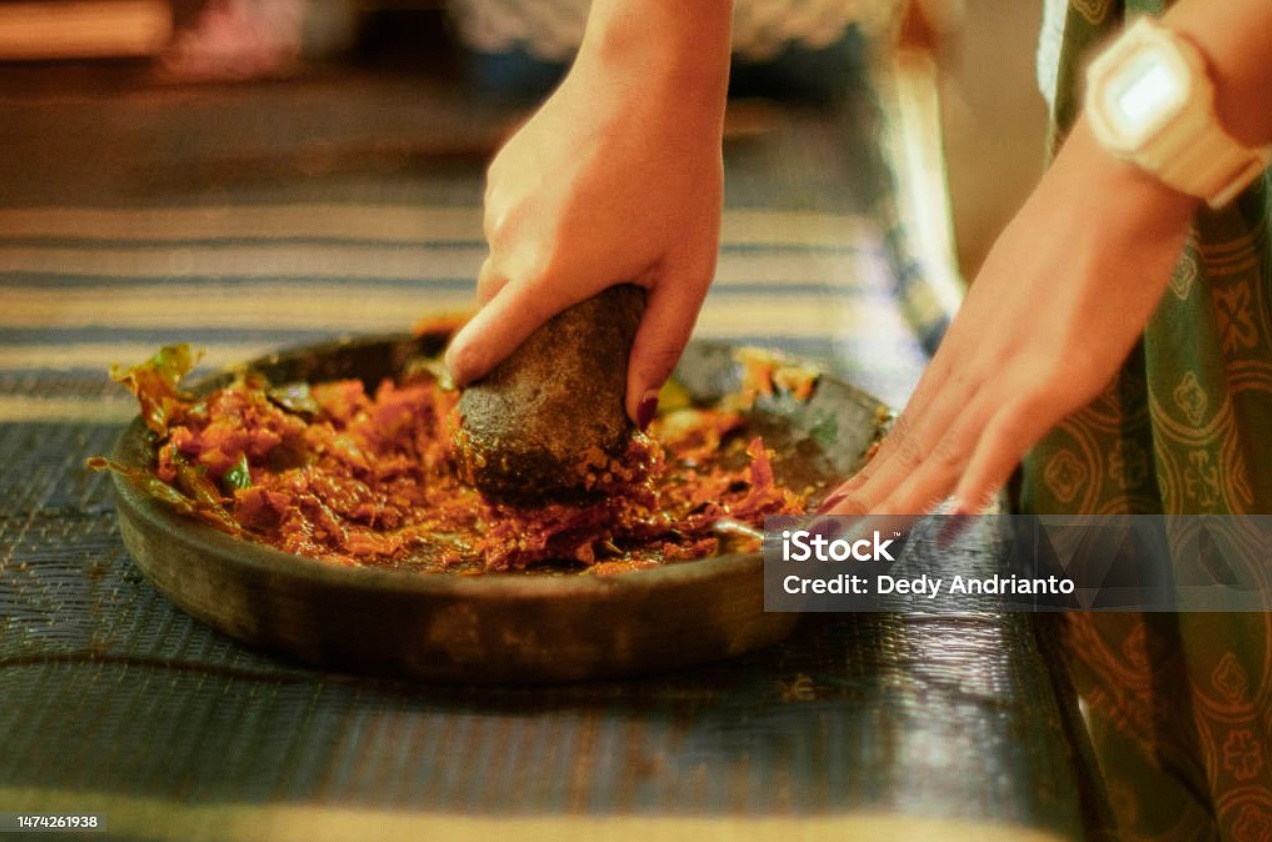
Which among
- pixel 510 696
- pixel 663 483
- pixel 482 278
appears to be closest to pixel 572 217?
pixel 482 278

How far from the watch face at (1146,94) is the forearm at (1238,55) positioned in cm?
2

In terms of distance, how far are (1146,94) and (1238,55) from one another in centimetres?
6

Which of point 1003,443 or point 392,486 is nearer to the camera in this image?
point 1003,443

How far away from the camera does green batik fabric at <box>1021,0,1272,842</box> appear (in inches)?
44.0

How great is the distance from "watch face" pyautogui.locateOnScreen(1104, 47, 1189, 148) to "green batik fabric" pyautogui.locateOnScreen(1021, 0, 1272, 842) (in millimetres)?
→ 336

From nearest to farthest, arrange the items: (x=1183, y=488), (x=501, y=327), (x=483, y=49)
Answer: (x=501, y=327)
(x=1183, y=488)
(x=483, y=49)

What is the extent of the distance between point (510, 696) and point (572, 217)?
14.9 inches

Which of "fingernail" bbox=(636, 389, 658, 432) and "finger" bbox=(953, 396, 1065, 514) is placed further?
"fingernail" bbox=(636, 389, 658, 432)

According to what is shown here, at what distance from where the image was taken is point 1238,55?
2.62ft

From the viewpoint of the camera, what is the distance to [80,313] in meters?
1.72

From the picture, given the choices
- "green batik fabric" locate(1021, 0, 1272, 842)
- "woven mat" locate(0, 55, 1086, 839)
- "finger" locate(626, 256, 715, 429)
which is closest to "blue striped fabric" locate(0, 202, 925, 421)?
"woven mat" locate(0, 55, 1086, 839)

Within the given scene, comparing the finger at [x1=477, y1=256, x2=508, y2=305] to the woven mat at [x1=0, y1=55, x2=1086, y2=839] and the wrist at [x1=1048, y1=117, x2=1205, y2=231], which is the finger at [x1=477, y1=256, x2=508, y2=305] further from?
the wrist at [x1=1048, y1=117, x2=1205, y2=231]

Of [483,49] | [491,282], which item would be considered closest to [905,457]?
[491,282]

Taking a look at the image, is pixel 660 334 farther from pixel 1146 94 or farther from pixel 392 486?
pixel 1146 94
